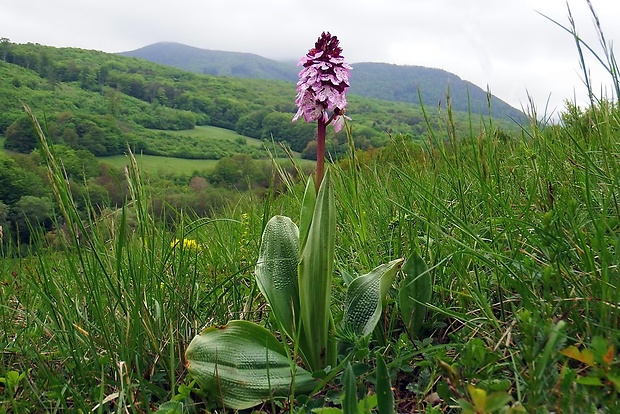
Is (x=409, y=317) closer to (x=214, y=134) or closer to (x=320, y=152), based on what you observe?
(x=320, y=152)

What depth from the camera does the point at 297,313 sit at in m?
1.29

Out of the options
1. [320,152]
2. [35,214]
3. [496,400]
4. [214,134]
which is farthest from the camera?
[214,134]

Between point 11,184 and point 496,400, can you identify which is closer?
point 496,400

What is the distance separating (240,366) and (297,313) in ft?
0.67

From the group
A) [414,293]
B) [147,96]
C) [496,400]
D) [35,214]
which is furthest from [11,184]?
[147,96]

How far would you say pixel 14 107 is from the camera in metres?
46.0

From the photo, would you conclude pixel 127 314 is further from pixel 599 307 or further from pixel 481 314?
pixel 599 307

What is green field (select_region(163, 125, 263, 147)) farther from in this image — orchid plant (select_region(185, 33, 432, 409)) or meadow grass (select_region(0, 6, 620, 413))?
orchid plant (select_region(185, 33, 432, 409))

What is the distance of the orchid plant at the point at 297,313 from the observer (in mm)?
1141

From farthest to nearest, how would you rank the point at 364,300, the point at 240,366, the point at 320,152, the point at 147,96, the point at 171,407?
the point at 147,96
the point at 320,152
the point at 364,300
the point at 240,366
the point at 171,407

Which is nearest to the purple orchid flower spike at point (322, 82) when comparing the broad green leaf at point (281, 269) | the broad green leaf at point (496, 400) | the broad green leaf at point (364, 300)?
the broad green leaf at point (281, 269)

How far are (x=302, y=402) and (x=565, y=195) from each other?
2.97 ft

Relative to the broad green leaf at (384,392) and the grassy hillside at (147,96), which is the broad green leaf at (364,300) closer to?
the broad green leaf at (384,392)

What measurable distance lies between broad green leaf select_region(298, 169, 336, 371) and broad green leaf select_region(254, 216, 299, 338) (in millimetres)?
73
